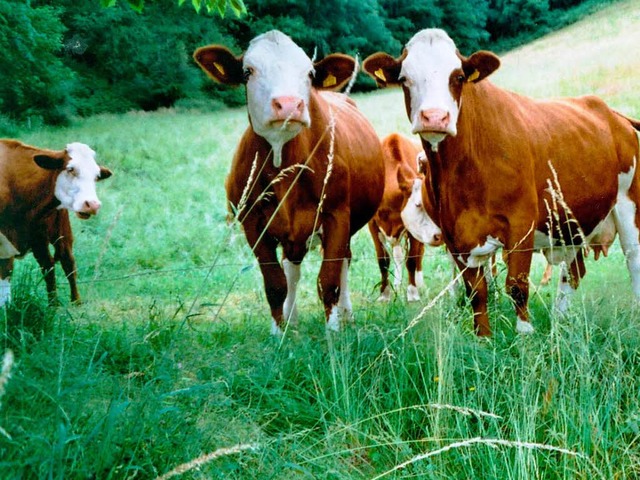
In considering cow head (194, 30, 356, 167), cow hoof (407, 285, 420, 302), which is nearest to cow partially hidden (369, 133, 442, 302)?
cow hoof (407, 285, 420, 302)

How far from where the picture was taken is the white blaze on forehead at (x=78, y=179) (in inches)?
220

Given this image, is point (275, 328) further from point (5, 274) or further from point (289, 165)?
point (5, 274)

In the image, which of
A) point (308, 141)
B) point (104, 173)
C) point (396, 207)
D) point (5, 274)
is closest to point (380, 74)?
point (308, 141)

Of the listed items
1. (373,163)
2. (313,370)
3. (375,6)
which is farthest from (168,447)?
(375,6)

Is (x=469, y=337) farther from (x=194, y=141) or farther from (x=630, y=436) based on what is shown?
(x=194, y=141)

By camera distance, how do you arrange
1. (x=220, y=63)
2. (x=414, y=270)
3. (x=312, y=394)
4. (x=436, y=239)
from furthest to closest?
(x=414, y=270) < (x=436, y=239) < (x=220, y=63) < (x=312, y=394)

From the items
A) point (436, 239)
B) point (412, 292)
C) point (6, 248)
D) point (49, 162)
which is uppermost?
point (49, 162)

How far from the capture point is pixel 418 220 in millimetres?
7453

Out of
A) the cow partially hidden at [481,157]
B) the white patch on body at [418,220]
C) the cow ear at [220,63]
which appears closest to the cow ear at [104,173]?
the cow ear at [220,63]

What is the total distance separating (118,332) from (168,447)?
1610 millimetres

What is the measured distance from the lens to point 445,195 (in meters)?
5.05

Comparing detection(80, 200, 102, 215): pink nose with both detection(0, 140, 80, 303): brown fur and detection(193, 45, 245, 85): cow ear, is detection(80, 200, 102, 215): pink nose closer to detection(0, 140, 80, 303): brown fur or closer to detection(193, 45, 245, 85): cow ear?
detection(0, 140, 80, 303): brown fur

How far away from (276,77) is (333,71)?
60 cm

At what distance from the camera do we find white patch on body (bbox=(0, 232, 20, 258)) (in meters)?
5.63
